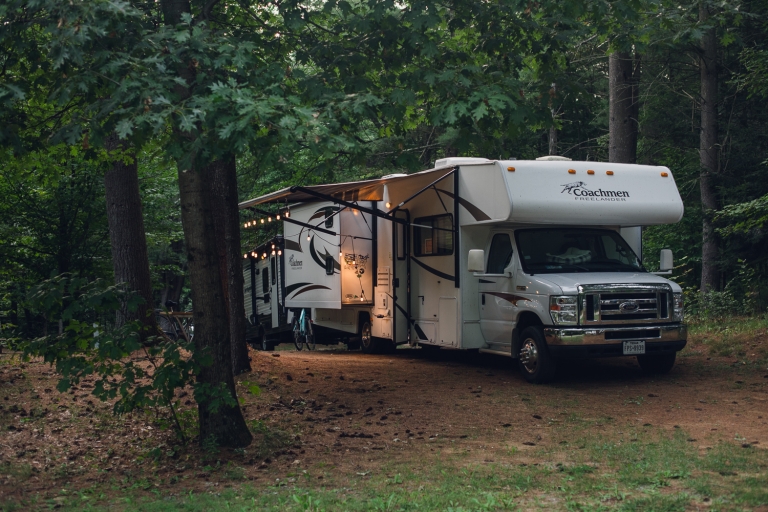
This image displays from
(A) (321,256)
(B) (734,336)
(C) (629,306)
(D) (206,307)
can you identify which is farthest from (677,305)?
(A) (321,256)

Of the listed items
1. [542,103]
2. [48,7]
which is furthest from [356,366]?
[48,7]

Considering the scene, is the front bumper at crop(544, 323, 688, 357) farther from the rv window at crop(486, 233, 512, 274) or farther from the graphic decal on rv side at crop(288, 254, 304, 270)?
the graphic decal on rv side at crop(288, 254, 304, 270)

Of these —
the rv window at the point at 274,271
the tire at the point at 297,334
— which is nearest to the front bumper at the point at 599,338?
the tire at the point at 297,334

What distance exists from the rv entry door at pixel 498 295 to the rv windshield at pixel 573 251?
28 cm

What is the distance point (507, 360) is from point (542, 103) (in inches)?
250

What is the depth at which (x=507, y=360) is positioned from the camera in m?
14.6

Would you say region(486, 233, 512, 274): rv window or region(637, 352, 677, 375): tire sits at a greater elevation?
region(486, 233, 512, 274): rv window

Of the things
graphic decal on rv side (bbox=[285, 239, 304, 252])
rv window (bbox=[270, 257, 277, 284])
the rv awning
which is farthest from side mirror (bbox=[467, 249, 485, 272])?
rv window (bbox=[270, 257, 277, 284])

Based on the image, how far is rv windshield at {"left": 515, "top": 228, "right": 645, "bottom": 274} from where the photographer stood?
1200 centimetres

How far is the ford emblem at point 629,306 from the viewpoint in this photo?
11.2 metres

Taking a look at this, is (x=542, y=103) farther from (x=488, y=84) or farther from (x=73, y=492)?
(x=73, y=492)

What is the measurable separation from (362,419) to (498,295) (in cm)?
356

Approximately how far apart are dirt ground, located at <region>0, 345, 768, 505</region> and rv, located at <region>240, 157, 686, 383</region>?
2.10 feet

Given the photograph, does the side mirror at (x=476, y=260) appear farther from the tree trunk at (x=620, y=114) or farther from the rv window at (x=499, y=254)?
the tree trunk at (x=620, y=114)
